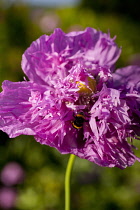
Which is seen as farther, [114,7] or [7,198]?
[114,7]

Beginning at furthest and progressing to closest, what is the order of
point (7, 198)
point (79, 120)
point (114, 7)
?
point (114, 7), point (7, 198), point (79, 120)

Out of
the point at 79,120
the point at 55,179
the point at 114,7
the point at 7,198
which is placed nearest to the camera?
the point at 79,120

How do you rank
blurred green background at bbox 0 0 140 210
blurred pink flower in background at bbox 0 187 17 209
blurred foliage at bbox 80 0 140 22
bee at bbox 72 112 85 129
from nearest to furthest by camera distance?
bee at bbox 72 112 85 129, blurred green background at bbox 0 0 140 210, blurred pink flower in background at bbox 0 187 17 209, blurred foliage at bbox 80 0 140 22

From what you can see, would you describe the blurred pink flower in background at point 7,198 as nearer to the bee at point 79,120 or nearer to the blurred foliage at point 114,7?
the bee at point 79,120

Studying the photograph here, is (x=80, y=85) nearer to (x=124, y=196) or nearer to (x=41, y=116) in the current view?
(x=41, y=116)

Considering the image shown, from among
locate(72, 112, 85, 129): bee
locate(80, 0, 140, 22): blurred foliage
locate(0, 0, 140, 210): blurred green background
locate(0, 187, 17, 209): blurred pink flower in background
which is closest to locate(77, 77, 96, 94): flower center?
locate(72, 112, 85, 129): bee

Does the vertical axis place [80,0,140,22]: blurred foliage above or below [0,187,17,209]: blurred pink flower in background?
above

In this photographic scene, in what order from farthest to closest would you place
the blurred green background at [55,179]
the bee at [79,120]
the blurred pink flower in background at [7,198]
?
the blurred pink flower in background at [7,198], the blurred green background at [55,179], the bee at [79,120]

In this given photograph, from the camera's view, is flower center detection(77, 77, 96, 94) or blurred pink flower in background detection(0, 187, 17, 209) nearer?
flower center detection(77, 77, 96, 94)

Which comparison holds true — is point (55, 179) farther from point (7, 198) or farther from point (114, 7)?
point (114, 7)

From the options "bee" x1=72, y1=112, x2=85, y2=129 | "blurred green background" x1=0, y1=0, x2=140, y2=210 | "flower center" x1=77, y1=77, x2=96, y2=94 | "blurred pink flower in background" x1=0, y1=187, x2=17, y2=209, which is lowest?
"blurred pink flower in background" x1=0, y1=187, x2=17, y2=209

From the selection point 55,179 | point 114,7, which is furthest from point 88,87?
point 114,7

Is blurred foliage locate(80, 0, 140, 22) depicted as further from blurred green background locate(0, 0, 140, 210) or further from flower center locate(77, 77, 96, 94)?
flower center locate(77, 77, 96, 94)

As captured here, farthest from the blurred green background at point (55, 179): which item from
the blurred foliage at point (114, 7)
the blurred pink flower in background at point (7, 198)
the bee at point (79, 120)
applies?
the blurred foliage at point (114, 7)
